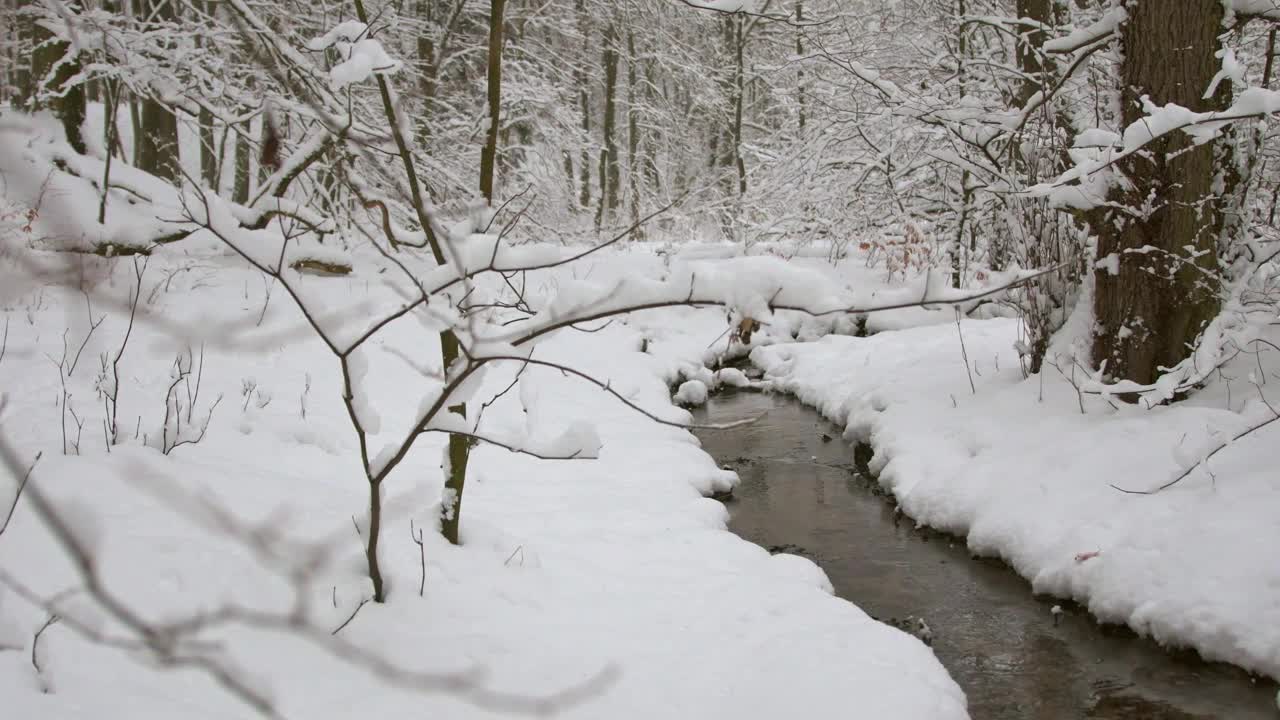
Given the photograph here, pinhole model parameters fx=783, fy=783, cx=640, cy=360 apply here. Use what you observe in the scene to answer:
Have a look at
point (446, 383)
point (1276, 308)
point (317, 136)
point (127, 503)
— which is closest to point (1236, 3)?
point (1276, 308)

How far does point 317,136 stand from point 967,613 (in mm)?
4619

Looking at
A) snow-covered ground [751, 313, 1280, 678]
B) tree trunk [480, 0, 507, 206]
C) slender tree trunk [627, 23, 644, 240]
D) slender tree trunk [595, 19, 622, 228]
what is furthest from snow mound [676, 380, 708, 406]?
slender tree trunk [627, 23, 644, 240]

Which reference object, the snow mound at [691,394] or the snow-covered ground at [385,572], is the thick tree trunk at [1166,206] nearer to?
the snow-covered ground at [385,572]

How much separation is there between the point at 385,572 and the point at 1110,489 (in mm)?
3541

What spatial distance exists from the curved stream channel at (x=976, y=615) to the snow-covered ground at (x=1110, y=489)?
0.12m

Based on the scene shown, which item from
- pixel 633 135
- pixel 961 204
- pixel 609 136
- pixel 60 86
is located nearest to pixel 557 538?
pixel 60 86

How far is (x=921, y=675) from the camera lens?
2.86m

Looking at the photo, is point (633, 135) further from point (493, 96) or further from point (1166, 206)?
point (493, 96)

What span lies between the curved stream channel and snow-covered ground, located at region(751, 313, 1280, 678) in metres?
0.12

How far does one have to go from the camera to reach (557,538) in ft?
11.6

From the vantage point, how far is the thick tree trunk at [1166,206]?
4.27m

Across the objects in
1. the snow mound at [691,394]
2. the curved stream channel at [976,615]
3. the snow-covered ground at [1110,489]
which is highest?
the snow-covered ground at [1110,489]

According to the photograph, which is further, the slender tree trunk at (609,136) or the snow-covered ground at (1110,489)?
the slender tree trunk at (609,136)

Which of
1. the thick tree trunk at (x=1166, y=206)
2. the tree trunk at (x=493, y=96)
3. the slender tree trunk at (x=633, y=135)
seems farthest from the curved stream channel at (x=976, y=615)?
the slender tree trunk at (x=633, y=135)
